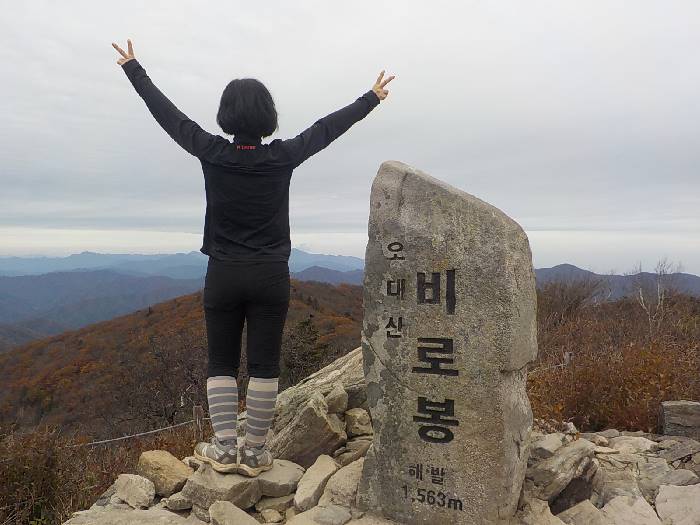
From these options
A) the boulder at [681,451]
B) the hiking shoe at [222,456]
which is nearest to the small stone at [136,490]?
the hiking shoe at [222,456]

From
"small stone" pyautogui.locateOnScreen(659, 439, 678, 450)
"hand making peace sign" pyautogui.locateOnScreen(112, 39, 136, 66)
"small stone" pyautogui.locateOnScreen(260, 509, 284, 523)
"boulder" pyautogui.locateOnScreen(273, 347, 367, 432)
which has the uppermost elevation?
"hand making peace sign" pyautogui.locateOnScreen(112, 39, 136, 66)

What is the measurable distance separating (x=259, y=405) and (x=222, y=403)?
0.87 ft

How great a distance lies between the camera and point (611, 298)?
17.2 m

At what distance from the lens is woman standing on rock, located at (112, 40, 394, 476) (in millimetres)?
3551

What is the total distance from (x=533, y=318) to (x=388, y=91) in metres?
1.92

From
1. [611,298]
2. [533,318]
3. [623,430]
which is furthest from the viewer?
[611,298]

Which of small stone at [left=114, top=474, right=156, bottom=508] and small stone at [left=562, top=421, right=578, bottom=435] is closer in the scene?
small stone at [left=114, top=474, right=156, bottom=508]

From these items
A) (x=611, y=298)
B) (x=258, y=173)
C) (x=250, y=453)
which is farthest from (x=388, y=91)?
(x=611, y=298)

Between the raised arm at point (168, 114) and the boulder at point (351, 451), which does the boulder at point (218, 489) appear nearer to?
the boulder at point (351, 451)

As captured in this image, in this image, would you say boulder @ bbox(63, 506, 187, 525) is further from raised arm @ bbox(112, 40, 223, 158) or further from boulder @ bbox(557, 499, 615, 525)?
boulder @ bbox(557, 499, 615, 525)

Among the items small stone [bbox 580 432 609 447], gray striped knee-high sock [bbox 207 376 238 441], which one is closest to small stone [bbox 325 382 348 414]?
gray striped knee-high sock [bbox 207 376 238 441]

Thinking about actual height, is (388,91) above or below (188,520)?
above

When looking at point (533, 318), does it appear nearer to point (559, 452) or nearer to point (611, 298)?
point (559, 452)

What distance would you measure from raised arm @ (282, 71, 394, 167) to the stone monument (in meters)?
0.48
